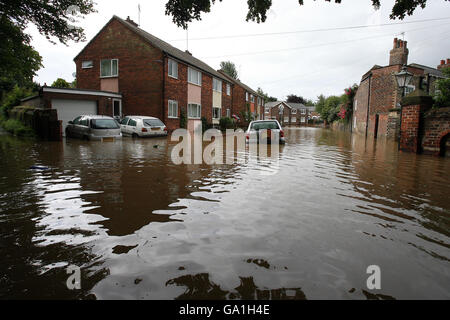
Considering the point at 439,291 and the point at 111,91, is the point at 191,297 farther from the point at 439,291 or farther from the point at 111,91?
the point at 111,91

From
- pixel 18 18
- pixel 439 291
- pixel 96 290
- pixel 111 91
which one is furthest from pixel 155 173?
pixel 111 91

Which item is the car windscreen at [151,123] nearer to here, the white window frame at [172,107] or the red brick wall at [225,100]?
the white window frame at [172,107]

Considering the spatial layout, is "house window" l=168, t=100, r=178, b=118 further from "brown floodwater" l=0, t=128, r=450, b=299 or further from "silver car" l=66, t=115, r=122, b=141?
"brown floodwater" l=0, t=128, r=450, b=299

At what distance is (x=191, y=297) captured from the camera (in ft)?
6.50

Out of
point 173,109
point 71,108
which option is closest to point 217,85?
point 173,109

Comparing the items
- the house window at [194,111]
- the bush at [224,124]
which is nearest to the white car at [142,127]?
the house window at [194,111]

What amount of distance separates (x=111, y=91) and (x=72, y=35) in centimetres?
651

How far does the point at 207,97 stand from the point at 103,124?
618 inches

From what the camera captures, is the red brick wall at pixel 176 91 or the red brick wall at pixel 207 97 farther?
the red brick wall at pixel 207 97

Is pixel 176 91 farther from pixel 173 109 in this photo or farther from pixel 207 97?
pixel 207 97

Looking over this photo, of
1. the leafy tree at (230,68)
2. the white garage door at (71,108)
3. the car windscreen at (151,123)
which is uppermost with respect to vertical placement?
the leafy tree at (230,68)

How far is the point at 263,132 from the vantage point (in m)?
13.5

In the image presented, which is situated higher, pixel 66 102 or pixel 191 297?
pixel 66 102

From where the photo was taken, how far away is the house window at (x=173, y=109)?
22.3 m
